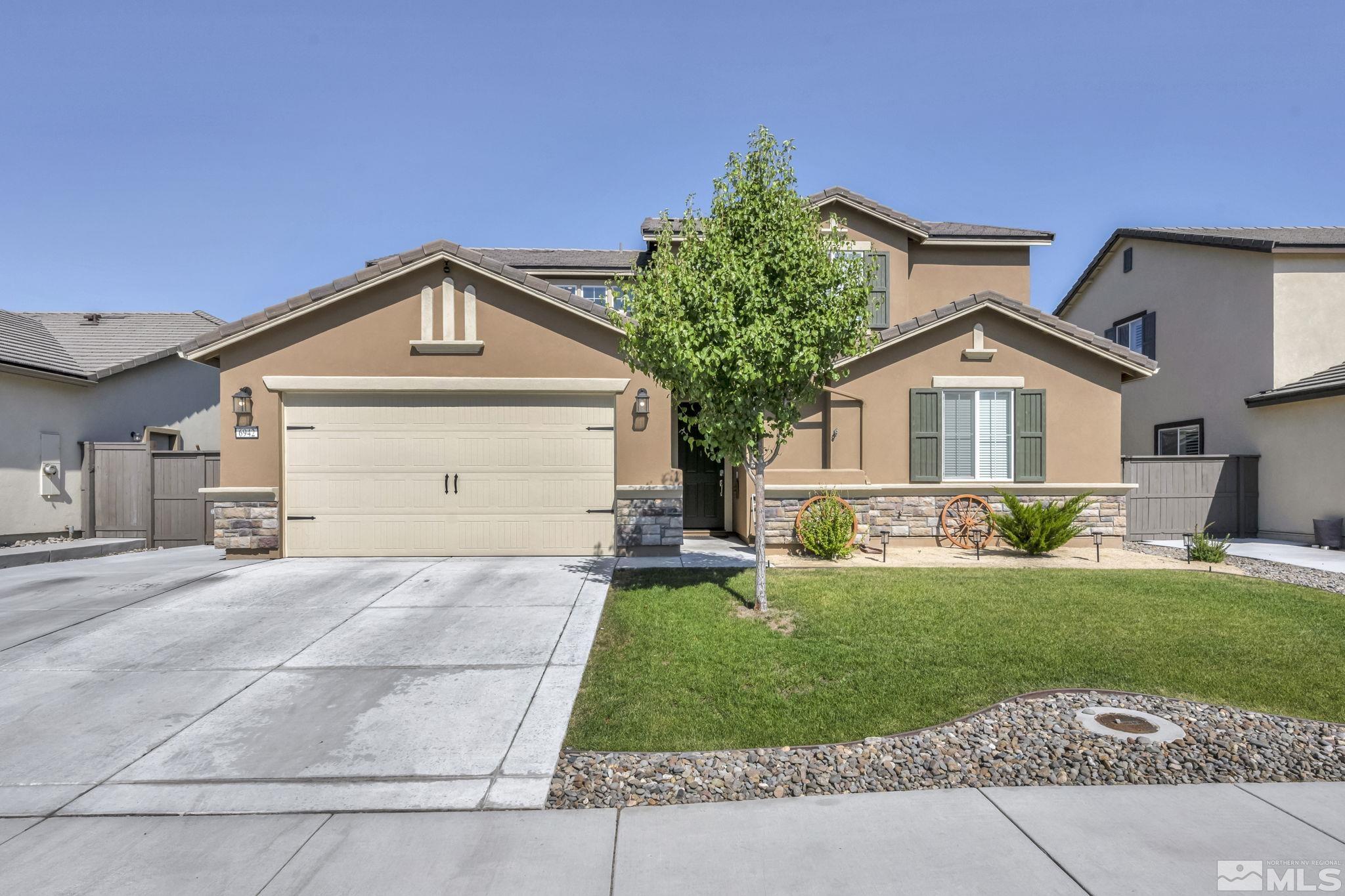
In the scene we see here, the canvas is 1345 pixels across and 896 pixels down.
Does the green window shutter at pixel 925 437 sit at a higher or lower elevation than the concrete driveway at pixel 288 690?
higher

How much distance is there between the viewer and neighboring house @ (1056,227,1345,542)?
12508mm

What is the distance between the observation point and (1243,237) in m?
15.1

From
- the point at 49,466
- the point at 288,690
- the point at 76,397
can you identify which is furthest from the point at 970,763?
the point at 76,397

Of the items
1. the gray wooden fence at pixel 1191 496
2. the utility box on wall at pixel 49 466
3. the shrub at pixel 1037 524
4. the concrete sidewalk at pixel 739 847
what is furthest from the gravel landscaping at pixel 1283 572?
the utility box on wall at pixel 49 466

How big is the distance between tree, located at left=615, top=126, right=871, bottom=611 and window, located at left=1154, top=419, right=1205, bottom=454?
12.5m


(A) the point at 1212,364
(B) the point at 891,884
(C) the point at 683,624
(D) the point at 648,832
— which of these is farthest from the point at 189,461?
(A) the point at 1212,364

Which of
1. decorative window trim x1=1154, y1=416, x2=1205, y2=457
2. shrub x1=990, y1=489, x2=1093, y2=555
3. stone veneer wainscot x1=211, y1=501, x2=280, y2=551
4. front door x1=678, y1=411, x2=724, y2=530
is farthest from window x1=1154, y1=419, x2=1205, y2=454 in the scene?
stone veneer wainscot x1=211, y1=501, x2=280, y2=551

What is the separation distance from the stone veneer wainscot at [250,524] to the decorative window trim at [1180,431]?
17.4 m

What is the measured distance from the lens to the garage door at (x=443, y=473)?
9.92m

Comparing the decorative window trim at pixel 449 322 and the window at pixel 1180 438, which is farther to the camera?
the window at pixel 1180 438

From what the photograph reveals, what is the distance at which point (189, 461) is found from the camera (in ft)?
38.9

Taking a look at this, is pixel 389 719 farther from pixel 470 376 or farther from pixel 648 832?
pixel 470 376

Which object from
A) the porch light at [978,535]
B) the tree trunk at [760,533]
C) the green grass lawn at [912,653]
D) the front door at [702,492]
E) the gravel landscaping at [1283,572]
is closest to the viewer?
the green grass lawn at [912,653]

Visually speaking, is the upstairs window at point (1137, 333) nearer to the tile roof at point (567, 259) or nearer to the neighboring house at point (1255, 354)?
the neighboring house at point (1255, 354)
